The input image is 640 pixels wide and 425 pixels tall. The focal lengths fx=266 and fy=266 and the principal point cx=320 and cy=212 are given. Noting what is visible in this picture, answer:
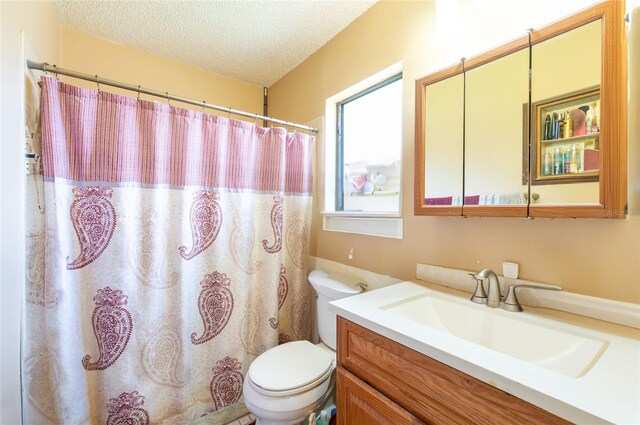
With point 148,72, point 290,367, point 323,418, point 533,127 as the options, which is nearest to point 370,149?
point 533,127

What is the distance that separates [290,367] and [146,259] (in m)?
0.87

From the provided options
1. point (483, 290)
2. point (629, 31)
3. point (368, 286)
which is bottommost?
point (368, 286)

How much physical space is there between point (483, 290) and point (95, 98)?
5.94 ft

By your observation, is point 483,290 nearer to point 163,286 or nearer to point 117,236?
point 163,286

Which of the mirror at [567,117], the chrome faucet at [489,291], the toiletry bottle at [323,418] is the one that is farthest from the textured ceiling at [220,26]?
the toiletry bottle at [323,418]

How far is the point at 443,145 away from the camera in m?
1.18

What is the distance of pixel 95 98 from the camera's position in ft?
3.92

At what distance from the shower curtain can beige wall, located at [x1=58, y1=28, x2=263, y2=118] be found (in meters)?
0.96

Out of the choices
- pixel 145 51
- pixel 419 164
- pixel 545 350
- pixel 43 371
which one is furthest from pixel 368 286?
pixel 145 51

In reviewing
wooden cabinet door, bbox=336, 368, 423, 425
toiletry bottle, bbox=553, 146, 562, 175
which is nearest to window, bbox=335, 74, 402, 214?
toiletry bottle, bbox=553, 146, 562, 175

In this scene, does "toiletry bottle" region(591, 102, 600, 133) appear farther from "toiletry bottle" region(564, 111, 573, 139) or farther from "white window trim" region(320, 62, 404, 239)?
"white window trim" region(320, 62, 404, 239)

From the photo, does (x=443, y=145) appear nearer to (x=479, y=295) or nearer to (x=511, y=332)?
(x=479, y=295)

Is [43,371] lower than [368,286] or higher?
lower

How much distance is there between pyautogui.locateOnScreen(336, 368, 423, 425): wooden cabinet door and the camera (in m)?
0.78
